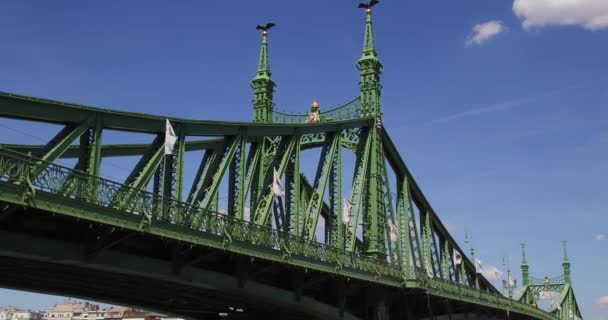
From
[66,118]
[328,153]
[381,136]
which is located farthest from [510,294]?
[66,118]

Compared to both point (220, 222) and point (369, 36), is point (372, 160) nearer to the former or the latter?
point (369, 36)

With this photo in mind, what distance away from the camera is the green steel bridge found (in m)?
28.3

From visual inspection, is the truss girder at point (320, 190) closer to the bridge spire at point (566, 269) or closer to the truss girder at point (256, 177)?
the truss girder at point (256, 177)

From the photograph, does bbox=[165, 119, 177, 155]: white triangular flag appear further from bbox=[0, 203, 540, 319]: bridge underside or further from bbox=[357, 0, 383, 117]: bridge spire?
bbox=[357, 0, 383, 117]: bridge spire

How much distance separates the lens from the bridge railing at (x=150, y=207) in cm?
2567

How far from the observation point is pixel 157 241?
33469mm

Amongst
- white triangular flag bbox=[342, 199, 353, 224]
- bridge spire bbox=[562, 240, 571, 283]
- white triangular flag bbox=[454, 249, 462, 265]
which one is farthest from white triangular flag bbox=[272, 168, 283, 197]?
bridge spire bbox=[562, 240, 571, 283]

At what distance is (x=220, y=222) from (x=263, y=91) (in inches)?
1008

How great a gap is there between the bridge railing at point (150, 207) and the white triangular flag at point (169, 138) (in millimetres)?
2423

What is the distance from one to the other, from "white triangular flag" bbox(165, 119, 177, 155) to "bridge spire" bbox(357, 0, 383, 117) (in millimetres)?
28487

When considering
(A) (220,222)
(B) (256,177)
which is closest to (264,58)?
(B) (256,177)

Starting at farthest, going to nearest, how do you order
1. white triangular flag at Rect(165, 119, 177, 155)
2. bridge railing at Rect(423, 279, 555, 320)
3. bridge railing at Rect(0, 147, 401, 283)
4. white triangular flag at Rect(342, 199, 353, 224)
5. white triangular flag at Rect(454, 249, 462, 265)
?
white triangular flag at Rect(454, 249, 462, 265), bridge railing at Rect(423, 279, 555, 320), white triangular flag at Rect(342, 199, 353, 224), white triangular flag at Rect(165, 119, 177, 155), bridge railing at Rect(0, 147, 401, 283)

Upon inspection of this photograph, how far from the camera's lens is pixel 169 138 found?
110 feet

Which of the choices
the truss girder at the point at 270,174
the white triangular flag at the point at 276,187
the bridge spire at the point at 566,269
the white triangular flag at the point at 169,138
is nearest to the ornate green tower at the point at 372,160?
the truss girder at the point at 270,174
